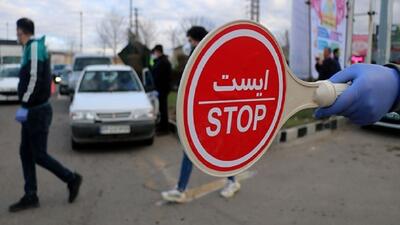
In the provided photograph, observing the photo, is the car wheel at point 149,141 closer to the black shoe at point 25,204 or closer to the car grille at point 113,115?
the car grille at point 113,115

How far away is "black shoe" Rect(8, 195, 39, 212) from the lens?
4305mm

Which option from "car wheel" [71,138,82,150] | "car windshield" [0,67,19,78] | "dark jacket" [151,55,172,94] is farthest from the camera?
"car windshield" [0,67,19,78]

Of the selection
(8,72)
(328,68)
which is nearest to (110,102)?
(328,68)

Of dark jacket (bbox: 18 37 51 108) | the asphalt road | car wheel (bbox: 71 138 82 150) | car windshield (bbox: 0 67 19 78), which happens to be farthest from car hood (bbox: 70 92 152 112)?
car windshield (bbox: 0 67 19 78)

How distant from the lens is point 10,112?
1323 cm

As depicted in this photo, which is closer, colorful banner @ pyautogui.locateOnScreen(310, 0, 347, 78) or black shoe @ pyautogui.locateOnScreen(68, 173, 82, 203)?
black shoe @ pyautogui.locateOnScreen(68, 173, 82, 203)

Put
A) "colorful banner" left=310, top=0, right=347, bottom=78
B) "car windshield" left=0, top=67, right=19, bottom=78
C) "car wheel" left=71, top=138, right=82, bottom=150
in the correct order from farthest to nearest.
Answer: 1. "car windshield" left=0, top=67, right=19, bottom=78
2. "colorful banner" left=310, top=0, right=347, bottom=78
3. "car wheel" left=71, top=138, right=82, bottom=150

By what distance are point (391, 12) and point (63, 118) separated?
361 inches

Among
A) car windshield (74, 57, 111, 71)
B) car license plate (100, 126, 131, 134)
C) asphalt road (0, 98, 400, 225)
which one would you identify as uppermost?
car windshield (74, 57, 111, 71)

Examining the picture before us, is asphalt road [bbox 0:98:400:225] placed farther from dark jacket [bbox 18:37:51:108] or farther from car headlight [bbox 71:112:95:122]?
dark jacket [bbox 18:37:51:108]

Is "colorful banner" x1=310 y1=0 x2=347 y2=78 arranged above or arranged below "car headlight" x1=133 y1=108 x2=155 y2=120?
above

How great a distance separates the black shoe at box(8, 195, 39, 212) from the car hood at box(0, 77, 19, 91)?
12.1 metres

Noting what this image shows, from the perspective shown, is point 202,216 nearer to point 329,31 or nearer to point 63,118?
point 63,118

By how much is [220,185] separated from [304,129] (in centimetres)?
377
